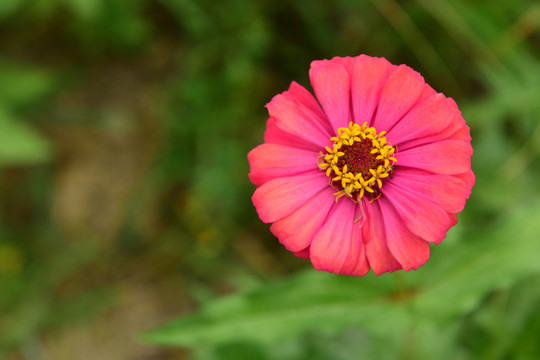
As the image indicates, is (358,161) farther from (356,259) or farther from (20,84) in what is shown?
(20,84)

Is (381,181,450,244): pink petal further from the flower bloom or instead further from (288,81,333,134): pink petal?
(288,81,333,134): pink petal

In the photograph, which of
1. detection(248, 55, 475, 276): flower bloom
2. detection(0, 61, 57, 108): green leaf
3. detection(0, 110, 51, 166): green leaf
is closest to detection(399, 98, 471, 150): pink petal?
detection(248, 55, 475, 276): flower bloom

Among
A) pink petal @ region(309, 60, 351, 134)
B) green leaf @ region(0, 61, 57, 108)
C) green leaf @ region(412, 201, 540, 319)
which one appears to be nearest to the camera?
pink petal @ region(309, 60, 351, 134)

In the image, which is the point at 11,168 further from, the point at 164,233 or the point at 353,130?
the point at 353,130

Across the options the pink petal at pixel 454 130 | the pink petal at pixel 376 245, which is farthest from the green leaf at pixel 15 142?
the pink petal at pixel 454 130

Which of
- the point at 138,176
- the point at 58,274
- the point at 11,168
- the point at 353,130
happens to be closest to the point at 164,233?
the point at 138,176

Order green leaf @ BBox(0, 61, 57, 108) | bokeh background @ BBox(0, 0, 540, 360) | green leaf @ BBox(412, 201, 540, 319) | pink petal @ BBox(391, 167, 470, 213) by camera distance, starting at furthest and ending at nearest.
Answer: green leaf @ BBox(0, 61, 57, 108), bokeh background @ BBox(0, 0, 540, 360), green leaf @ BBox(412, 201, 540, 319), pink petal @ BBox(391, 167, 470, 213)

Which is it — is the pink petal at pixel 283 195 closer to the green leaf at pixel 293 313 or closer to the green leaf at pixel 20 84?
the green leaf at pixel 293 313
